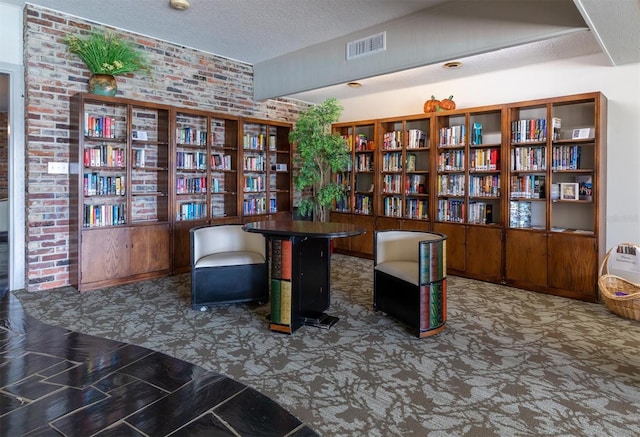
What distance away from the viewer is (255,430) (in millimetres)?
2014

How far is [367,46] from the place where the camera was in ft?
15.7

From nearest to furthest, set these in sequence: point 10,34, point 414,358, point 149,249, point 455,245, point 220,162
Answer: point 414,358 → point 10,34 → point 149,249 → point 455,245 → point 220,162

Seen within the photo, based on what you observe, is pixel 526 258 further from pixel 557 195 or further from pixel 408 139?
pixel 408 139

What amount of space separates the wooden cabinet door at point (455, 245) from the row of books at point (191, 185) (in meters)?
3.40

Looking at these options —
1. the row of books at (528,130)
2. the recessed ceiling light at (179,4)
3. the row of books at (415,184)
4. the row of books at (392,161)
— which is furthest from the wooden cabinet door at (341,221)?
the recessed ceiling light at (179,4)

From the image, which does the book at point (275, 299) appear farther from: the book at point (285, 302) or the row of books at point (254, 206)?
the row of books at point (254, 206)

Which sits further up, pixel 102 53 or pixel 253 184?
pixel 102 53

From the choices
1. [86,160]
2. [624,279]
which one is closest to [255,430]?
[86,160]

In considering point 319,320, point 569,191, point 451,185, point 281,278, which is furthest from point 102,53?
point 569,191

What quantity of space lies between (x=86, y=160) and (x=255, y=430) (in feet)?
12.6

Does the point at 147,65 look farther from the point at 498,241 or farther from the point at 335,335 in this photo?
the point at 498,241

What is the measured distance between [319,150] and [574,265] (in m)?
3.55

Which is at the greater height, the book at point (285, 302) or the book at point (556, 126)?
the book at point (556, 126)

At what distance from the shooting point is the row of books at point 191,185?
17.9 feet
